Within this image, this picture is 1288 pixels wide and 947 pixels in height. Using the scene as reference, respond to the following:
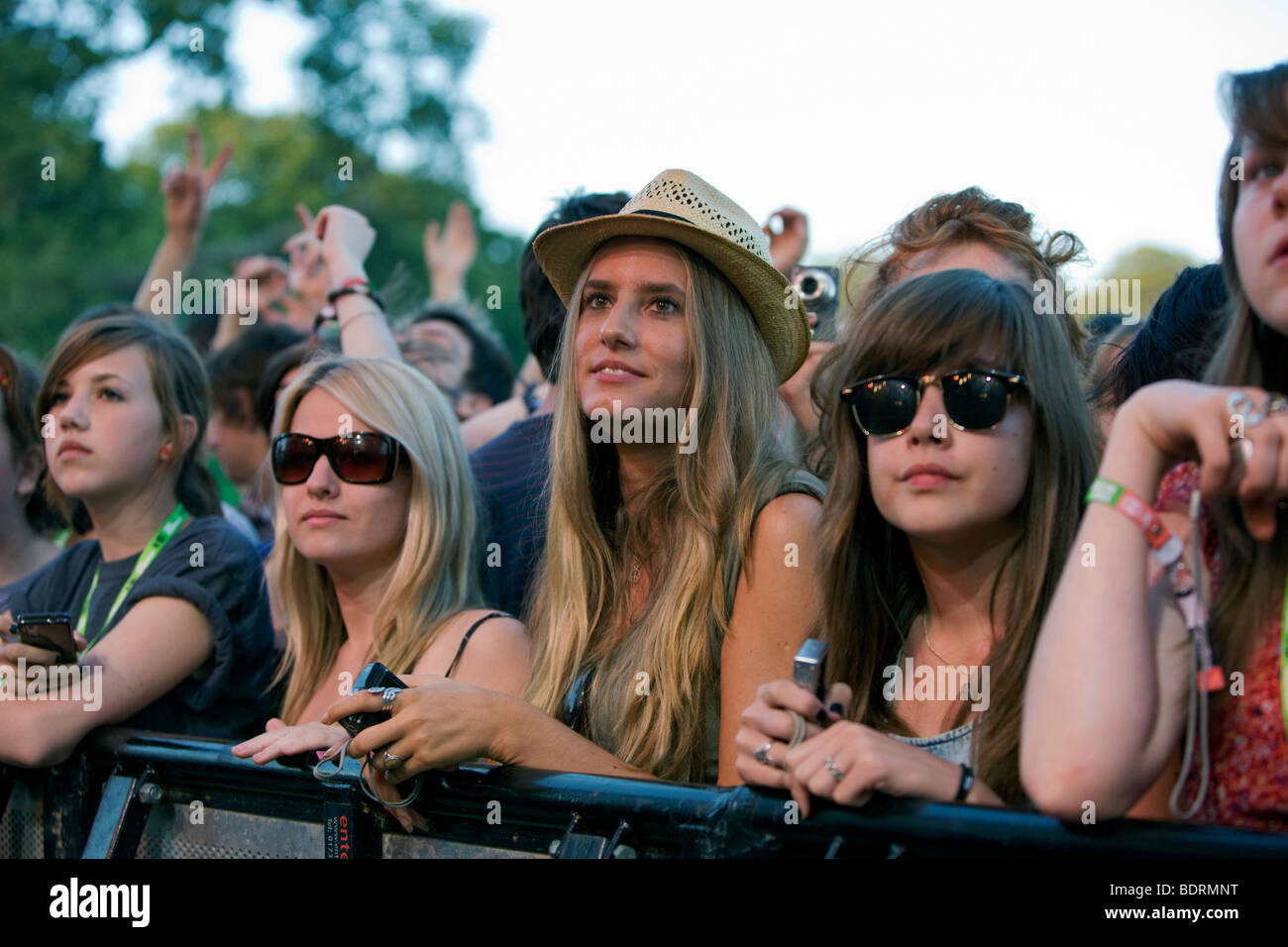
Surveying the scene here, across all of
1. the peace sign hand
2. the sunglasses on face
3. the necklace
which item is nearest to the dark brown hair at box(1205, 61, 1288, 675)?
the sunglasses on face

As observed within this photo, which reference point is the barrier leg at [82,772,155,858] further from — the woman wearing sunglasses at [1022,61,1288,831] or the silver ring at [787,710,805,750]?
the woman wearing sunglasses at [1022,61,1288,831]

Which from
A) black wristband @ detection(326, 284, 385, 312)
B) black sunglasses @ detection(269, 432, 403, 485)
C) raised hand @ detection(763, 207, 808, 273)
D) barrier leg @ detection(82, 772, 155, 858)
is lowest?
barrier leg @ detection(82, 772, 155, 858)

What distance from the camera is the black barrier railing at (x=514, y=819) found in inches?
72.5

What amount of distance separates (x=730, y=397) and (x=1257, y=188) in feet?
4.84

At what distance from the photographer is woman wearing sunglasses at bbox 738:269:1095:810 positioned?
2404 mm

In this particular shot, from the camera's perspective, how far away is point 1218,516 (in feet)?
6.65

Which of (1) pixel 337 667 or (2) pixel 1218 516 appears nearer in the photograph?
(2) pixel 1218 516

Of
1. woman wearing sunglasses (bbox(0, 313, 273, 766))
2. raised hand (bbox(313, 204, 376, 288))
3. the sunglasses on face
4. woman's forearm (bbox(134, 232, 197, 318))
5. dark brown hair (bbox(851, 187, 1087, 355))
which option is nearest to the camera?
the sunglasses on face

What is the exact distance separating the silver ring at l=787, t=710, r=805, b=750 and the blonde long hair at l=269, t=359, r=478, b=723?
1585 millimetres

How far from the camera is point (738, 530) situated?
3.00 meters
